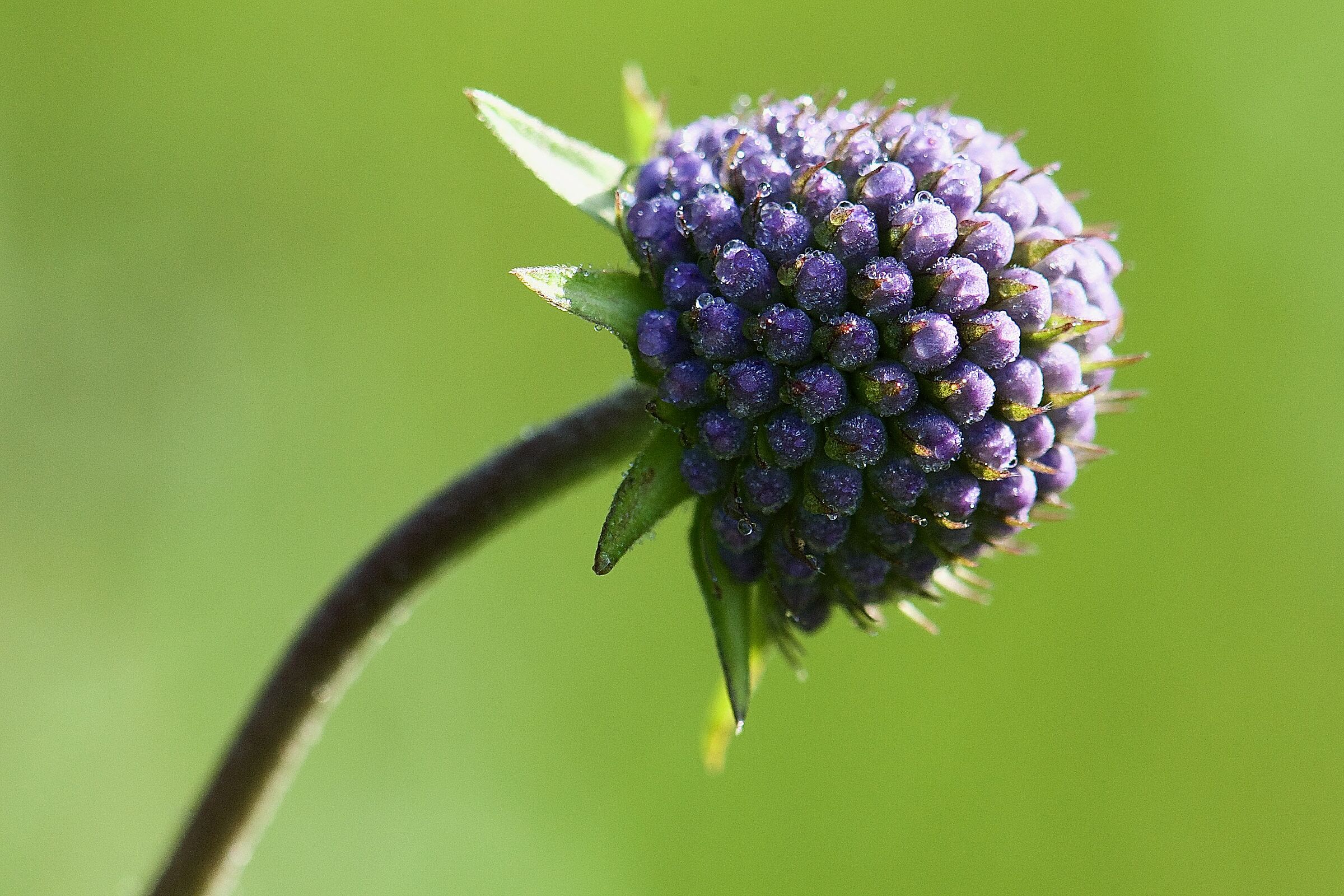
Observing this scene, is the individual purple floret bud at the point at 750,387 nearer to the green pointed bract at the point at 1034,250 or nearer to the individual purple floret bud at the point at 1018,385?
the individual purple floret bud at the point at 1018,385

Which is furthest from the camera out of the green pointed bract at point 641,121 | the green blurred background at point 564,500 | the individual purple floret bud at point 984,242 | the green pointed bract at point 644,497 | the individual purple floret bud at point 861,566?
the green blurred background at point 564,500

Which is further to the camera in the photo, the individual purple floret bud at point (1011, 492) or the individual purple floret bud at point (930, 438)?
the individual purple floret bud at point (1011, 492)

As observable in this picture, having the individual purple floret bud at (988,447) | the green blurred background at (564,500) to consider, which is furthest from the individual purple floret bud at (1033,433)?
the green blurred background at (564,500)

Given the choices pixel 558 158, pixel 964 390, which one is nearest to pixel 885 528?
pixel 964 390

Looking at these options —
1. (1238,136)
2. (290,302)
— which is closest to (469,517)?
(290,302)

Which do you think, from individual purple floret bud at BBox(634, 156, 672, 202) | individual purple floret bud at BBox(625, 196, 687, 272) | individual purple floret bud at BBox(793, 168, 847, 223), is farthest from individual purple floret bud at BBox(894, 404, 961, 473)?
individual purple floret bud at BBox(634, 156, 672, 202)

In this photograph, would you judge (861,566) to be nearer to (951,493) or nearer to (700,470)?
(951,493)
